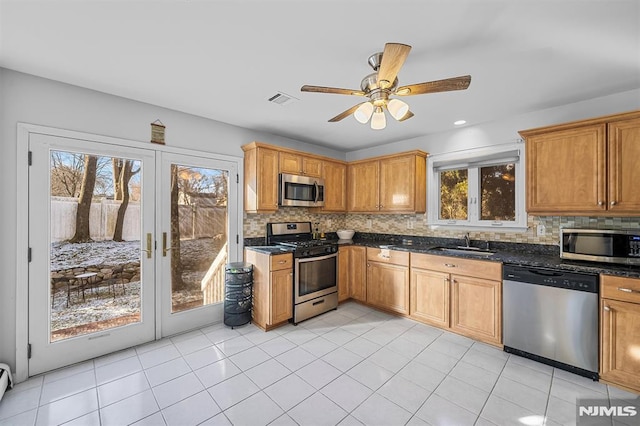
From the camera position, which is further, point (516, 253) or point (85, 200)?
point (516, 253)

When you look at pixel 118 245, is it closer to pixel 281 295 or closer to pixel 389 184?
pixel 281 295

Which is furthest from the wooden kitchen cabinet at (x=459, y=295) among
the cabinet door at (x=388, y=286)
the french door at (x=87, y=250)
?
the french door at (x=87, y=250)

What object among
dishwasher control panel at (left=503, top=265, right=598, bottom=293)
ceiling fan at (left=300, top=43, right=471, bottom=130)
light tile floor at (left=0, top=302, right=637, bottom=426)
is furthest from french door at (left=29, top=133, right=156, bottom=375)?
dishwasher control panel at (left=503, top=265, right=598, bottom=293)

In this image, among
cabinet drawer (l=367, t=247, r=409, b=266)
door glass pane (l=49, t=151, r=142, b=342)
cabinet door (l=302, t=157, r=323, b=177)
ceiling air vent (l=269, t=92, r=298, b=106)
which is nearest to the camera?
door glass pane (l=49, t=151, r=142, b=342)

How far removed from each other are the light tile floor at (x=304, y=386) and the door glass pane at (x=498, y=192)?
156 cm

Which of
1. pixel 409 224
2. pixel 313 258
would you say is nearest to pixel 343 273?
pixel 313 258

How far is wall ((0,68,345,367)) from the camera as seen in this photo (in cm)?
215

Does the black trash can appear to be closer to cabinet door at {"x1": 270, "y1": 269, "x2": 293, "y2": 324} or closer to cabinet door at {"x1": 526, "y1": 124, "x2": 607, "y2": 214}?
cabinet door at {"x1": 270, "y1": 269, "x2": 293, "y2": 324}

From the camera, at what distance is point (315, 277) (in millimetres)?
3594

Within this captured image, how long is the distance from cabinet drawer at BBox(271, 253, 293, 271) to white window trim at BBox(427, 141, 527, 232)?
2.11 meters

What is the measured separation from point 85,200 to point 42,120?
2.40ft

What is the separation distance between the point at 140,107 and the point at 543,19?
3.41m

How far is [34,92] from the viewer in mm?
2252

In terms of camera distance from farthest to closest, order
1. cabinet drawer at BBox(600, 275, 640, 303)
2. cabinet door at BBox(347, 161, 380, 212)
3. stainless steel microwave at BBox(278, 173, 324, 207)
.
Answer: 1. cabinet door at BBox(347, 161, 380, 212)
2. stainless steel microwave at BBox(278, 173, 324, 207)
3. cabinet drawer at BBox(600, 275, 640, 303)
